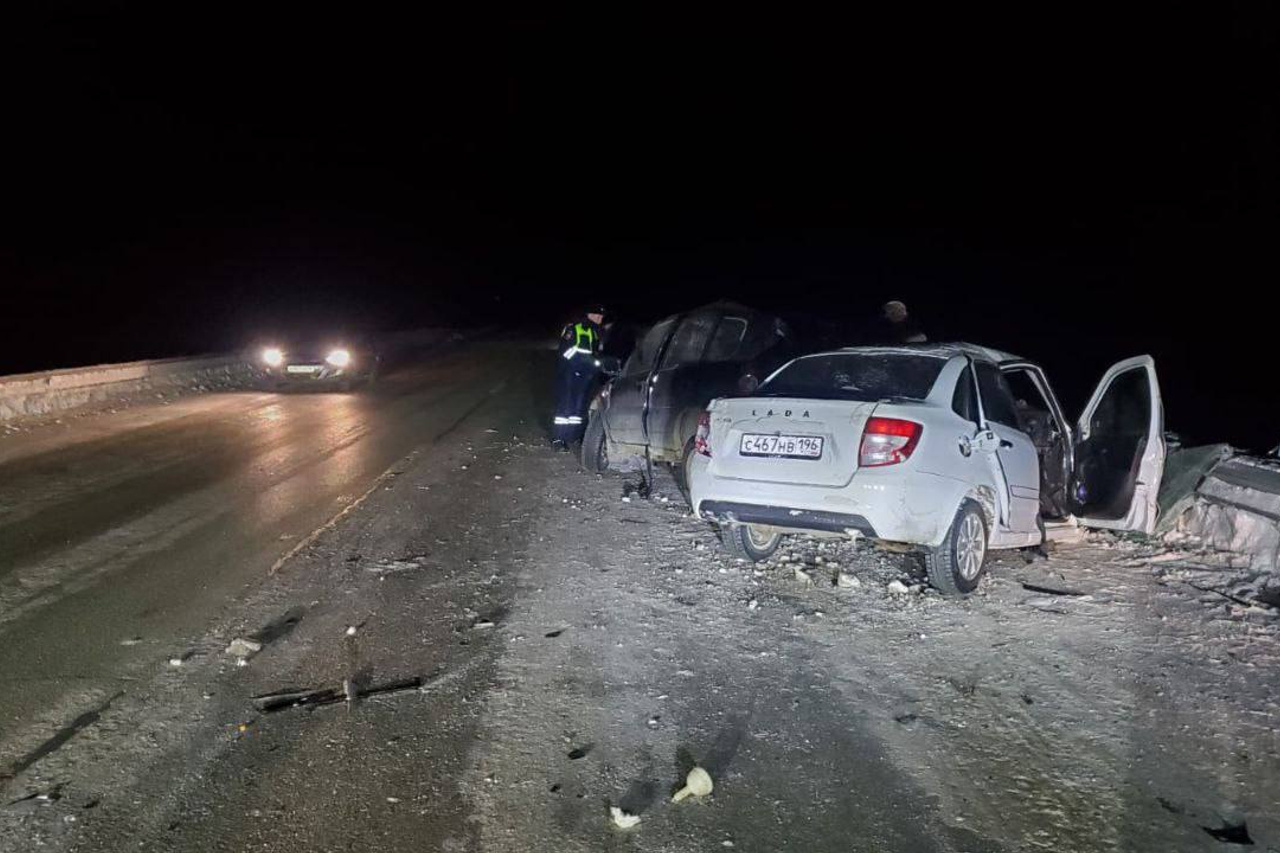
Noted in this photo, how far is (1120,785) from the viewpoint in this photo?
148 inches

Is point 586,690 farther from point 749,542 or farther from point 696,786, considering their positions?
point 749,542

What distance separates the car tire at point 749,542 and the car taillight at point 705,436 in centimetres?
59

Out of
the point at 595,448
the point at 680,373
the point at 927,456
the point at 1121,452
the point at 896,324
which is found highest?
the point at 896,324

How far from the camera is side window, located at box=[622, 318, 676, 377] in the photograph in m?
9.19

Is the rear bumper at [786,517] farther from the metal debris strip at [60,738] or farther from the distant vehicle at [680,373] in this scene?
the metal debris strip at [60,738]

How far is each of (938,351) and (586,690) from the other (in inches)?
136

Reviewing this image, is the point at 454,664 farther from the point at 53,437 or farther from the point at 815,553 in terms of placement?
the point at 53,437

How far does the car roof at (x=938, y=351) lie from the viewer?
21.0 ft

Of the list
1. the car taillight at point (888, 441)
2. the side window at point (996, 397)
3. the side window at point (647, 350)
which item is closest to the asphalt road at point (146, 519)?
the side window at point (647, 350)

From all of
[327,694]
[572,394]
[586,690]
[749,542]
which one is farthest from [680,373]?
[327,694]

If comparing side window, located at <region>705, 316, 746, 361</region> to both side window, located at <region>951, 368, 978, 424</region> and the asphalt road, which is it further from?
the asphalt road

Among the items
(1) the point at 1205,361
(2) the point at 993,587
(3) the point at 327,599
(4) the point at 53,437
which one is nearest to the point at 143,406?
(4) the point at 53,437

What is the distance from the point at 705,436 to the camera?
6.29 meters

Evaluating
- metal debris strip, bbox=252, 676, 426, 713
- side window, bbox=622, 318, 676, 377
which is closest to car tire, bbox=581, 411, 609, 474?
side window, bbox=622, 318, 676, 377
